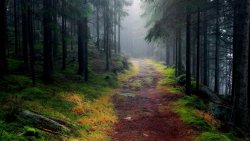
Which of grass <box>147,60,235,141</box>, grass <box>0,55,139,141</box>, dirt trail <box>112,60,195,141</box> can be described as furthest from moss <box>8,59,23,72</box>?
grass <box>147,60,235,141</box>

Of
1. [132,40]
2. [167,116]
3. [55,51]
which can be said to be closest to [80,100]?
[167,116]

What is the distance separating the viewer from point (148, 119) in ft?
50.1

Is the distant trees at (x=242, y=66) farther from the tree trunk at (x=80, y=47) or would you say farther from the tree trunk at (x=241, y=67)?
the tree trunk at (x=80, y=47)

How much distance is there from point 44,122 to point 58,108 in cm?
362

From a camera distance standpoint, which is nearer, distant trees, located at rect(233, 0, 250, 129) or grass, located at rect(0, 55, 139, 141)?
grass, located at rect(0, 55, 139, 141)

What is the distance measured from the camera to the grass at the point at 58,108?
9.44m

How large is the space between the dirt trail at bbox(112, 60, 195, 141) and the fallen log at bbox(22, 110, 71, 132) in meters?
2.34

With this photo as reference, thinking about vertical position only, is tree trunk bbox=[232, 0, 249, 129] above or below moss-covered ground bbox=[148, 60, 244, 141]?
above

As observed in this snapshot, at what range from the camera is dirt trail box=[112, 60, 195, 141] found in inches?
491

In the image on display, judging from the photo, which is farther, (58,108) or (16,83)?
(16,83)

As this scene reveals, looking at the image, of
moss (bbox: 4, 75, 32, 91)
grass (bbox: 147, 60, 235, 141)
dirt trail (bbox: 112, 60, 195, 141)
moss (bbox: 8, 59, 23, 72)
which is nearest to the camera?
grass (bbox: 147, 60, 235, 141)

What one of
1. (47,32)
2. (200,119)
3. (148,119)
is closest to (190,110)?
(200,119)

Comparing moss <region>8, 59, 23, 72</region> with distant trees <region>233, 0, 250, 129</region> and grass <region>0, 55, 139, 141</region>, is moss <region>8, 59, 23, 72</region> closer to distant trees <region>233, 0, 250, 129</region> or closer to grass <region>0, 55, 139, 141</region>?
grass <region>0, 55, 139, 141</region>

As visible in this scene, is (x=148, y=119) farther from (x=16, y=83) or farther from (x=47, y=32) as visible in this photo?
(x=47, y=32)
